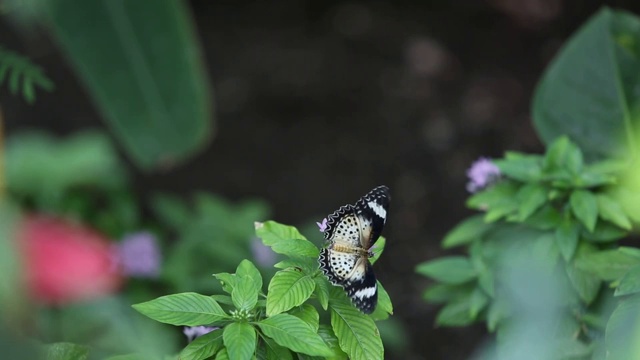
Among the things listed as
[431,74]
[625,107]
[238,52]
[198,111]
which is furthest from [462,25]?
[625,107]

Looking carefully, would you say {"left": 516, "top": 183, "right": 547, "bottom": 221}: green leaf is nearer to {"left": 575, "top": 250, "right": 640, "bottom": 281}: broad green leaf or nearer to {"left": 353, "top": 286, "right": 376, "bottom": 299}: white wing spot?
{"left": 575, "top": 250, "right": 640, "bottom": 281}: broad green leaf

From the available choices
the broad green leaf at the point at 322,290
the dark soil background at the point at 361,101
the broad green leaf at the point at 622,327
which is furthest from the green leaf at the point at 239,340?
the dark soil background at the point at 361,101

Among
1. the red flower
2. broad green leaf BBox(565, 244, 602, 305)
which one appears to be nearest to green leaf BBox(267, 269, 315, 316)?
broad green leaf BBox(565, 244, 602, 305)

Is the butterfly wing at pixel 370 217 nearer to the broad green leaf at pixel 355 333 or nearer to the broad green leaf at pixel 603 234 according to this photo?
the broad green leaf at pixel 355 333

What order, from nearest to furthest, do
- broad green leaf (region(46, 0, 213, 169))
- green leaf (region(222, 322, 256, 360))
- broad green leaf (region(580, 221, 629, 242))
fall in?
1. green leaf (region(222, 322, 256, 360))
2. broad green leaf (region(580, 221, 629, 242))
3. broad green leaf (region(46, 0, 213, 169))

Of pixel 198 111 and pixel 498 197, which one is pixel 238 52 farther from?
pixel 498 197

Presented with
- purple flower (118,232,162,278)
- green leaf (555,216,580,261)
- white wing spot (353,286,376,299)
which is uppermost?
purple flower (118,232,162,278)
